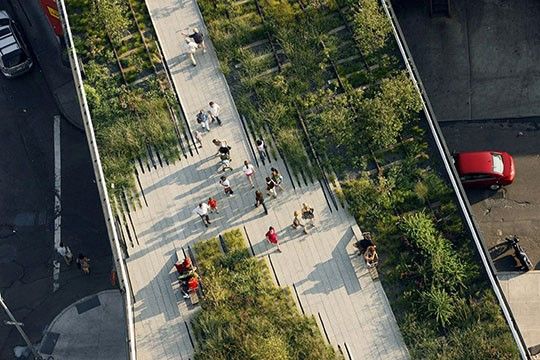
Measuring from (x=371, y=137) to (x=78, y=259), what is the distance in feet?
57.5

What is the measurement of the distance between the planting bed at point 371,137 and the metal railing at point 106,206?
696 centimetres

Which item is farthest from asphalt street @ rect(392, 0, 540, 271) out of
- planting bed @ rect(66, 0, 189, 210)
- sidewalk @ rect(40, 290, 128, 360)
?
sidewalk @ rect(40, 290, 128, 360)

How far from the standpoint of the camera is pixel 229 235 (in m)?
29.2

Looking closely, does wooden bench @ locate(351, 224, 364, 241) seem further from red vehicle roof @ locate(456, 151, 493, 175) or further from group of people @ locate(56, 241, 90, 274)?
group of people @ locate(56, 241, 90, 274)

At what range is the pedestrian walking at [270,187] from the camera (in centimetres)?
2911

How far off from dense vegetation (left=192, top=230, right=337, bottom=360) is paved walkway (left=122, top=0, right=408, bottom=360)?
63 centimetres

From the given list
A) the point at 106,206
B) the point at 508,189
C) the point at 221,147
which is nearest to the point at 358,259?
the point at 221,147

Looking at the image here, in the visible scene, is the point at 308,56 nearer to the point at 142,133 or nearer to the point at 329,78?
the point at 329,78

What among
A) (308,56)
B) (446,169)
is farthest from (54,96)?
(446,169)

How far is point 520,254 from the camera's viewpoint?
3403 centimetres

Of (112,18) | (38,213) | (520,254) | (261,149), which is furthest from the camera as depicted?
(38,213)

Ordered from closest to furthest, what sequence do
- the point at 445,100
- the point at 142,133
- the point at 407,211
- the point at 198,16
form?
1. the point at 407,211
2. the point at 142,133
3. the point at 198,16
4. the point at 445,100

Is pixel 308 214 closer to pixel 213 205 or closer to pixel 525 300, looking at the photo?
pixel 213 205

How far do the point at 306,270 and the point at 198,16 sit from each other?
47.8ft
